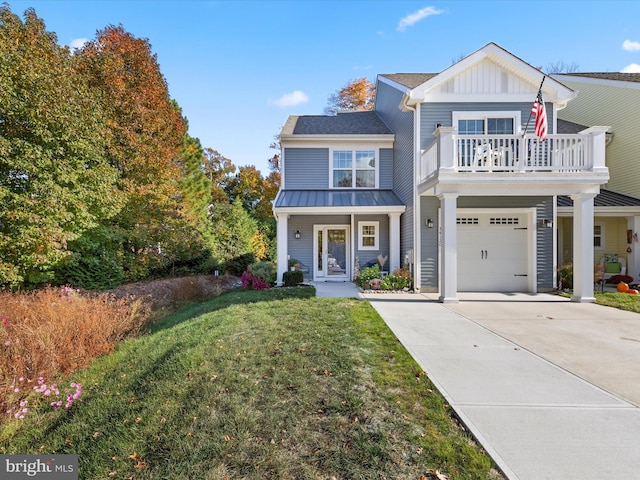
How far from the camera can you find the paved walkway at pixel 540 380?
2.39 meters

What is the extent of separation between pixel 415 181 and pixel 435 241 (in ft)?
6.55

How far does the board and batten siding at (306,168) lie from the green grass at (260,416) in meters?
7.87

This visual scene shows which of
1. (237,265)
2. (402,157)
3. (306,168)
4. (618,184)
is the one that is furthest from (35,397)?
(618,184)

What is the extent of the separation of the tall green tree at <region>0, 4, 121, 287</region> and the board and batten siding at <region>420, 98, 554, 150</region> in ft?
32.0

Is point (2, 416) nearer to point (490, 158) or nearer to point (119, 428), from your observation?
point (119, 428)

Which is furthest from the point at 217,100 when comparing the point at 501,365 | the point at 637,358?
the point at 637,358

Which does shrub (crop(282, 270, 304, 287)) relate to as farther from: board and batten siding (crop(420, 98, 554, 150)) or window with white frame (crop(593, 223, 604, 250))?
window with white frame (crop(593, 223, 604, 250))

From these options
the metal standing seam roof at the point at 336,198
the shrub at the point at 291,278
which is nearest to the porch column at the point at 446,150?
the metal standing seam roof at the point at 336,198

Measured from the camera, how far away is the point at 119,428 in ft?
9.97

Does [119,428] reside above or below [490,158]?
below

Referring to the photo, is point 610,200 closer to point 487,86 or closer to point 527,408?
point 487,86

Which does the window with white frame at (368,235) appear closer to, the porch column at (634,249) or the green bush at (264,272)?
the green bush at (264,272)

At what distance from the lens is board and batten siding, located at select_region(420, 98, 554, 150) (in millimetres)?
9477

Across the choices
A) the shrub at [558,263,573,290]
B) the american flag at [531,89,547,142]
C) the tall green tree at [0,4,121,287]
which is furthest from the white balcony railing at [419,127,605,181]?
the tall green tree at [0,4,121,287]
